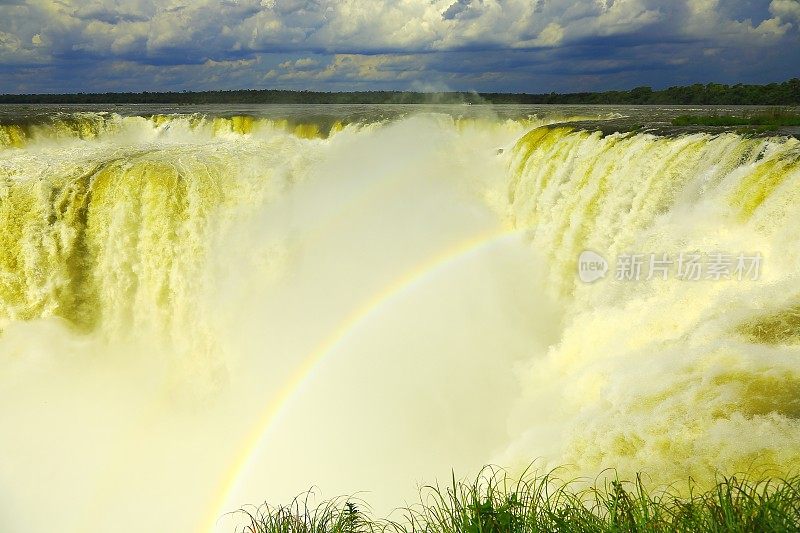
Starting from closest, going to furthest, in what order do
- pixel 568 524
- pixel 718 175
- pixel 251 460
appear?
pixel 568 524 → pixel 718 175 → pixel 251 460

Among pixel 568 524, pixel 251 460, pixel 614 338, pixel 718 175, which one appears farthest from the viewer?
pixel 251 460

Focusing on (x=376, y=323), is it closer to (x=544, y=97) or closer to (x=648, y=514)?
(x=648, y=514)

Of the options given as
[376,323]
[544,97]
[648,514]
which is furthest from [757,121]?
[544,97]

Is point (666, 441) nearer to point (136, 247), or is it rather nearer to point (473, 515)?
point (473, 515)

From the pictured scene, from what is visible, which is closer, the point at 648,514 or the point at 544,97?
the point at 648,514

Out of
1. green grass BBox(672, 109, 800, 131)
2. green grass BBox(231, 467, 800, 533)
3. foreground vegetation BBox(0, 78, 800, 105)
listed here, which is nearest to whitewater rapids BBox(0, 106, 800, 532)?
green grass BBox(231, 467, 800, 533)

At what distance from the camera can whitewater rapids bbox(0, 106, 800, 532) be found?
20.8ft

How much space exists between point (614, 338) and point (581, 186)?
→ 4.71 metres

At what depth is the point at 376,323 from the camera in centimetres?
1324

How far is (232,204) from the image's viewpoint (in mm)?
16109

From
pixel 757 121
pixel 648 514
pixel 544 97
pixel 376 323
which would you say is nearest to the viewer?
pixel 648 514

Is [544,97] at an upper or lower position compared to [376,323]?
upper

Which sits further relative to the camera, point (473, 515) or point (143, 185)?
point (143, 185)

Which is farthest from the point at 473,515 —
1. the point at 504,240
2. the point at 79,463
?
the point at 504,240
